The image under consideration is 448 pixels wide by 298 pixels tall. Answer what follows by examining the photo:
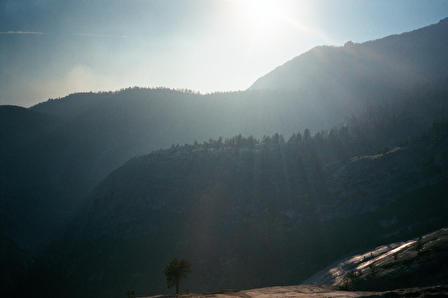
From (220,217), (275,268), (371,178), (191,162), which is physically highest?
(191,162)

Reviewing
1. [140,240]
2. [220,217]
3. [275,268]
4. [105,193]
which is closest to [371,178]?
[275,268]

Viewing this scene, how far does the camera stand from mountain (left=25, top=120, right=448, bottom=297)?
76125mm

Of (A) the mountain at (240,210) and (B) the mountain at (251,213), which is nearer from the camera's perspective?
(B) the mountain at (251,213)

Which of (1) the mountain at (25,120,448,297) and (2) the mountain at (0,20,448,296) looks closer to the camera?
(1) the mountain at (25,120,448,297)

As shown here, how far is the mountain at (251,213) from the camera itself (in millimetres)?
76125

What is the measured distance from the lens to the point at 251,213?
317 feet

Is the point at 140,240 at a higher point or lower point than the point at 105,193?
lower

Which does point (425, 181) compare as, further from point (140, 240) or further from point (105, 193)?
point (105, 193)

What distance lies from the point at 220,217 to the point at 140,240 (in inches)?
1126

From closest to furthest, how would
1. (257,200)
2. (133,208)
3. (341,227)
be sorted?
(341,227) < (257,200) < (133,208)

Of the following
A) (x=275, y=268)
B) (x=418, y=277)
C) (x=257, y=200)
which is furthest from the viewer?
(x=257, y=200)

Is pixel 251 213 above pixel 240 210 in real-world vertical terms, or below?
below

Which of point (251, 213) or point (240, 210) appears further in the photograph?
point (240, 210)

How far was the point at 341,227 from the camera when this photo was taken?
273 ft
